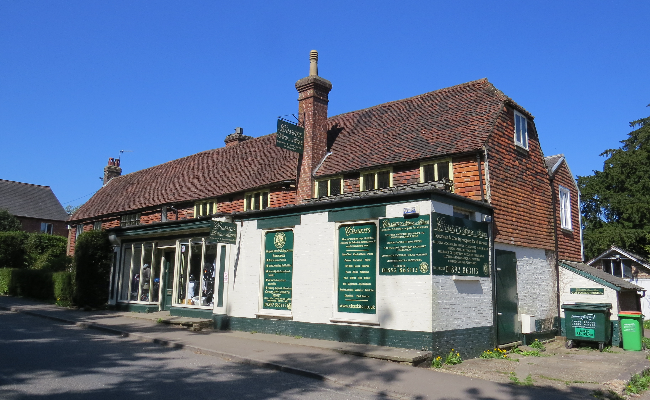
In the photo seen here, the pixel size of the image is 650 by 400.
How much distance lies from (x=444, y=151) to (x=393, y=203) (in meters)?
3.64

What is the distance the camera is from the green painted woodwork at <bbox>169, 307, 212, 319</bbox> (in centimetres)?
1579

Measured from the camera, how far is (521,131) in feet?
52.7

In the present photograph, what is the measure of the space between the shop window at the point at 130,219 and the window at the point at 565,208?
2029cm

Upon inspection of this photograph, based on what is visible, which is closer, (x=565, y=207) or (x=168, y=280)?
(x=565, y=207)

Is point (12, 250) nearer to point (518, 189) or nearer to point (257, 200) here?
point (257, 200)

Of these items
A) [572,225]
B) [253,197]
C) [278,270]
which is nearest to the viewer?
[278,270]

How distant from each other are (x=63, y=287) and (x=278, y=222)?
13523 mm

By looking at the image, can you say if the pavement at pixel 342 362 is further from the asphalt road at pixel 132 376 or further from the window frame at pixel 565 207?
the window frame at pixel 565 207

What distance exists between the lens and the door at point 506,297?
1277 centimetres

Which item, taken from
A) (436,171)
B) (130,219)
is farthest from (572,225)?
(130,219)

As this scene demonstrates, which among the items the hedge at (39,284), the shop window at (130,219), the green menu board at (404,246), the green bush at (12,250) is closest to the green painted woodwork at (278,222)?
the green menu board at (404,246)

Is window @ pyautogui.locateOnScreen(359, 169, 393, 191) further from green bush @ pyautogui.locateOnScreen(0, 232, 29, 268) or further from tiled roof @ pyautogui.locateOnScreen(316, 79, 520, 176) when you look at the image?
green bush @ pyautogui.locateOnScreen(0, 232, 29, 268)

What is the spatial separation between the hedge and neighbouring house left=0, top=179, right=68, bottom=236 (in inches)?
1166

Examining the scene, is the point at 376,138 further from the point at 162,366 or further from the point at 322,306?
the point at 162,366
